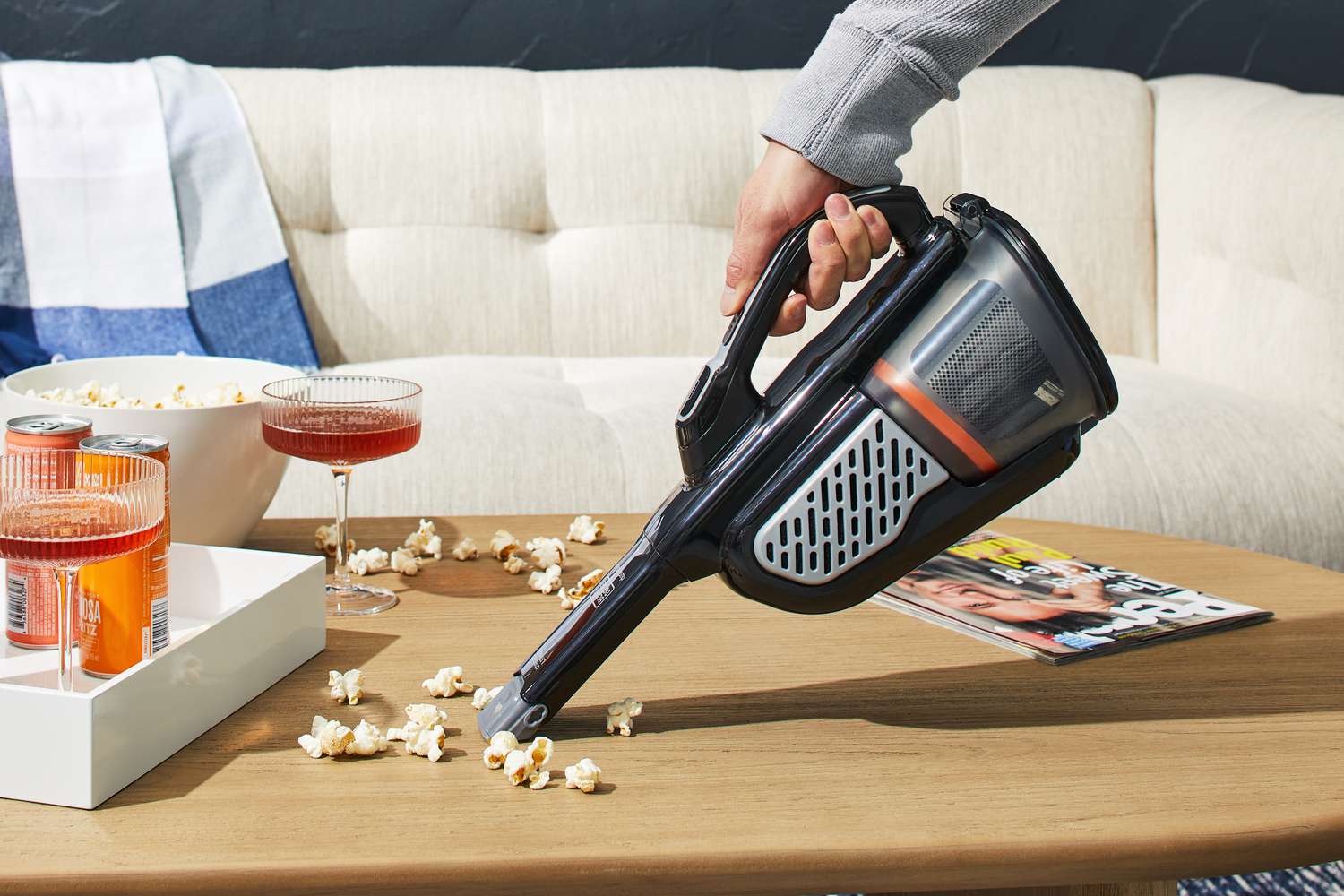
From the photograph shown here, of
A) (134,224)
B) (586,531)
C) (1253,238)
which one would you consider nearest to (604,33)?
(134,224)

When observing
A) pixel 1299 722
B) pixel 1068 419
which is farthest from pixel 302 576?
pixel 1299 722

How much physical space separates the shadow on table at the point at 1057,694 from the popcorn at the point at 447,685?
0.07 metres

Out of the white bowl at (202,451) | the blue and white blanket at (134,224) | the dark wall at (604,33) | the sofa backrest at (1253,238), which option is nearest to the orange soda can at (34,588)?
the white bowl at (202,451)

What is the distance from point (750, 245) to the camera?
83 cm

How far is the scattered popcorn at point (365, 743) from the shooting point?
697 millimetres

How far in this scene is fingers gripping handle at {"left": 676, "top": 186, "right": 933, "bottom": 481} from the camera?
731mm

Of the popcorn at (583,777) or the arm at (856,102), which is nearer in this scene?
the popcorn at (583,777)

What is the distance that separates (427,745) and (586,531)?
1.42 feet

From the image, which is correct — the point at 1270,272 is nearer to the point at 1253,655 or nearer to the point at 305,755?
the point at 1253,655

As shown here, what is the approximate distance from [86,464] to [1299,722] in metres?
0.73

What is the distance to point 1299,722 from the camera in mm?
775

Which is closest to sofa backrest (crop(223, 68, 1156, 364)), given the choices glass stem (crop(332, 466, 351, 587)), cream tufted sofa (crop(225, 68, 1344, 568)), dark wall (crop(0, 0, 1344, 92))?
cream tufted sofa (crop(225, 68, 1344, 568))

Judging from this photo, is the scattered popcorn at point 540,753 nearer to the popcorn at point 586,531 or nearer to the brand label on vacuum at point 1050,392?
the brand label on vacuum at point 1050,392

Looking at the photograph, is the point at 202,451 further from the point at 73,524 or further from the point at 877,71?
the point at 877,71
